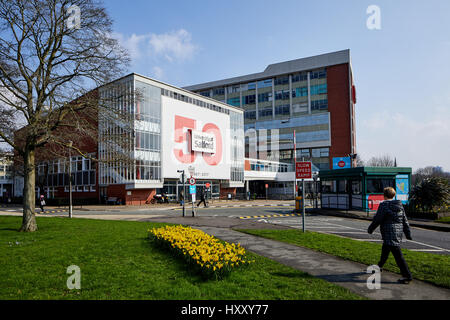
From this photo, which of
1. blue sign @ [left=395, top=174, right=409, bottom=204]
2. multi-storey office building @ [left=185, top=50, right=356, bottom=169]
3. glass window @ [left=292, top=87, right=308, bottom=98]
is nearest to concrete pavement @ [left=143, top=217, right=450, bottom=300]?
blue sign @ [left=395, top=174, right=409, bottom=204]

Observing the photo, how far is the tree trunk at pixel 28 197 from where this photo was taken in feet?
41.2

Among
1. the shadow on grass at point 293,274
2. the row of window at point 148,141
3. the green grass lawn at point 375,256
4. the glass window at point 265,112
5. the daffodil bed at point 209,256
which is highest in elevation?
the glass window at point 265,112

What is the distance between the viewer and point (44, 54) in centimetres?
1278

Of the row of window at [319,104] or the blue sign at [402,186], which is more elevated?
the row of window at [319,104]

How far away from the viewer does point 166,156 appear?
40.4 m

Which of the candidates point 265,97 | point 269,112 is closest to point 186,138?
point 269,112

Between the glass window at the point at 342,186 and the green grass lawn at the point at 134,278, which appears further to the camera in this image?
the glass window at the point at 342,186

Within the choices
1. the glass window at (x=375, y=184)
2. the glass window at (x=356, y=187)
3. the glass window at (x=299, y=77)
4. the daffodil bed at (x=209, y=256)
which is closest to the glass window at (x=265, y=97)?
the glass window at (x=299, y=77)

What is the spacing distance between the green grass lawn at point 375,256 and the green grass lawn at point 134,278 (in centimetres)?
206

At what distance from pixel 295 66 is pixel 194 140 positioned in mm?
42254

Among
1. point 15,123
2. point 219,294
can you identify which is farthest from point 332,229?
point 15,123

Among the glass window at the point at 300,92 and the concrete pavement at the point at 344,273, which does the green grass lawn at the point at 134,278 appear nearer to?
the concrete pavement at the point at 344,273
